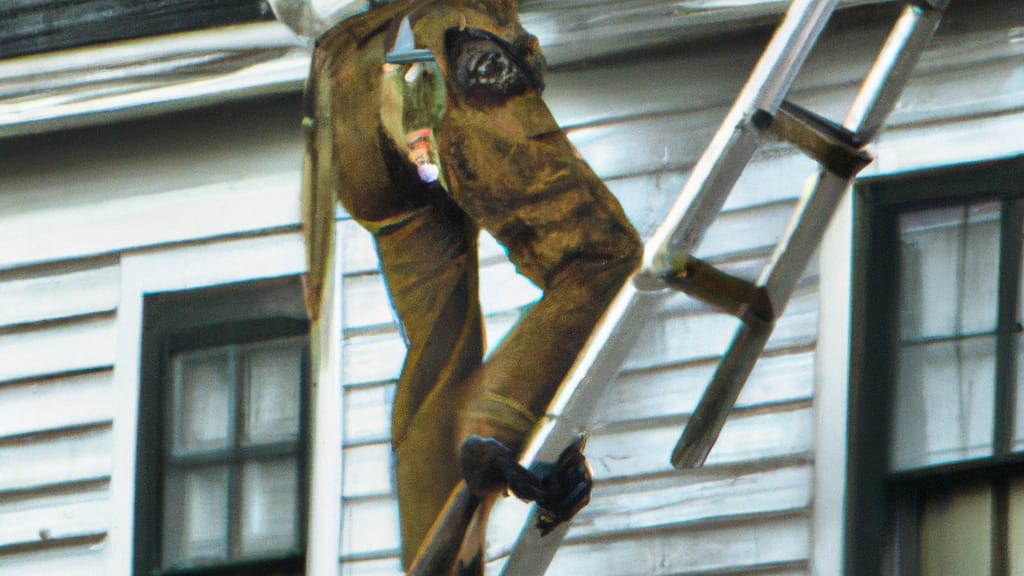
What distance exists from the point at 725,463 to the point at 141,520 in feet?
5.32

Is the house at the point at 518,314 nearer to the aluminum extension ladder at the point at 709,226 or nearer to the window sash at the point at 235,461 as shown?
the window sash at the point at 235,461

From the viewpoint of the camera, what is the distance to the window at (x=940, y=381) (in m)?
5.90

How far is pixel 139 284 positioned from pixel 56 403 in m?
0.40

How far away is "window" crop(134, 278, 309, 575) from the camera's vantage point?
660 cm

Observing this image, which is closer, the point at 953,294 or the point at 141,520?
the point at 953,294

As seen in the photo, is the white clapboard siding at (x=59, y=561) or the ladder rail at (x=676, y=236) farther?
the white clapboard siding at (x=59, y=561)

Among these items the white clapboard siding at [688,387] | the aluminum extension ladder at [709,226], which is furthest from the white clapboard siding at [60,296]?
the aluminum extension ladder at [709,226]

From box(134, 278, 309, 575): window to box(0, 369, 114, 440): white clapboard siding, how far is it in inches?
5.6

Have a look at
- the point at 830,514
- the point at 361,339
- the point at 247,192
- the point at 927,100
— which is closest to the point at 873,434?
the point at 830,514

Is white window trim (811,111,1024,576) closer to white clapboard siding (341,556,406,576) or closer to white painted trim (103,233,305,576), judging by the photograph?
white clapboard siding (341,556,406,576)

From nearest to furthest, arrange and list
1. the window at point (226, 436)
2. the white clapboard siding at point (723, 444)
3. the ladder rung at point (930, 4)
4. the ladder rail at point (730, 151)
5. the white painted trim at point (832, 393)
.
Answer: the ladder rail at point (730, 151) < the ladder rung at point (930, 4) < the white painted trim at point (832, 393) < the white clapboard siding at point (723, 444) < the window at point (226, 436)

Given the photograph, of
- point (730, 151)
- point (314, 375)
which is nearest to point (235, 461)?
point (314, 375)

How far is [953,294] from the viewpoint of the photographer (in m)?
6.05

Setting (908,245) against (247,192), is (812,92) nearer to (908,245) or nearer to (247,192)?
(908,245)
